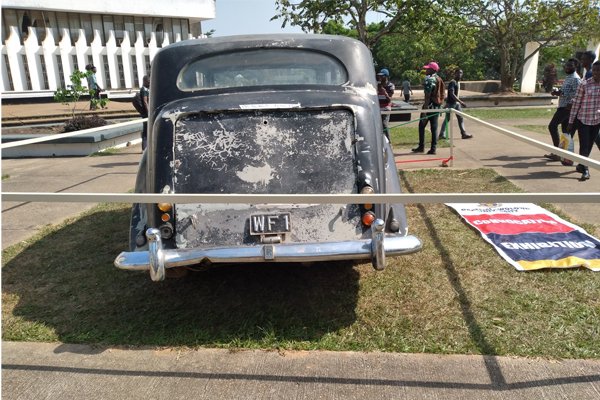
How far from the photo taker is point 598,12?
19.5 m

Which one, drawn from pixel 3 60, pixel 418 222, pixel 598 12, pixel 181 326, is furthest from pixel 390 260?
pixel 3 60

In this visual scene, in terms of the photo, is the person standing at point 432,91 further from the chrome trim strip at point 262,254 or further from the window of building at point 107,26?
the window of building at point 107,26

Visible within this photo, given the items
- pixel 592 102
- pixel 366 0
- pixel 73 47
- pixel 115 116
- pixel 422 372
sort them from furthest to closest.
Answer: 1. pixel 73 47
2. pixel 115 116
3. pixel 366 0
4. pixel 592 102
5. pixel 422 372

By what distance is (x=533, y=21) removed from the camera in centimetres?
2031

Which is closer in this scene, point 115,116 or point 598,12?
point 115,116

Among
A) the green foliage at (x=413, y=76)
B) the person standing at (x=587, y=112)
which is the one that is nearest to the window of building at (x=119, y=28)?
the green foliage at (x=413, y=76)

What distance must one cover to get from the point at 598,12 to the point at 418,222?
→ 65.1ft

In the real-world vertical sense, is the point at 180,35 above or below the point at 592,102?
above

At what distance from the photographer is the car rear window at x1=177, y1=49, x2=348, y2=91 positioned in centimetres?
364

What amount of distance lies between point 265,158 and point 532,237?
275 cm

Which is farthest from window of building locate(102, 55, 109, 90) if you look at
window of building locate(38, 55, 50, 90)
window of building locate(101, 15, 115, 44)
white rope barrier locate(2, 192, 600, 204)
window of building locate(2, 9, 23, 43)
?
white rope barrier locate(2, 192, 600, 204)

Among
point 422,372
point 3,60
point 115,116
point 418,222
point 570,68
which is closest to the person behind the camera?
point 422,372

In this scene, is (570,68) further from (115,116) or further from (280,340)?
(115,116)

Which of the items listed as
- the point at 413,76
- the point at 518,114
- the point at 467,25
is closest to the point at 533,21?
the point at 467,25
